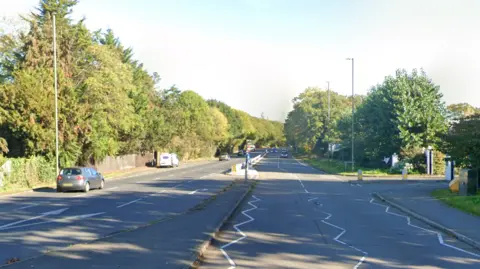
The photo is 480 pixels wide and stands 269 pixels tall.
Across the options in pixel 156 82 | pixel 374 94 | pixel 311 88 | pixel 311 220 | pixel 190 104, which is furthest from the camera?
pixel 311 88

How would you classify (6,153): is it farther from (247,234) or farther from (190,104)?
(190,104)

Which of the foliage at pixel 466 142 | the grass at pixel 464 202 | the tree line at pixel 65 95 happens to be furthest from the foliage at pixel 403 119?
the tree line at pixel 65 95

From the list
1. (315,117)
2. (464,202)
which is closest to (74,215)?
(464,202)

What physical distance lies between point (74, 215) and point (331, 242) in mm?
9329

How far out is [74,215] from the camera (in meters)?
17.8

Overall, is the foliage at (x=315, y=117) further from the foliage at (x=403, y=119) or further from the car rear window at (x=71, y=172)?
the car rear window at (x=71, y=172)

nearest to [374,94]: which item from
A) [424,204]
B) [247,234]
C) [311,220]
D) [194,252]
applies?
[424,204]

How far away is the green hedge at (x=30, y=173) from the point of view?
31.1 m

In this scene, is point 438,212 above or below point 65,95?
below

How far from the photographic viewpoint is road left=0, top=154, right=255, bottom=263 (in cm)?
1238

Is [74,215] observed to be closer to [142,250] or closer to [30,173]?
[142,250]

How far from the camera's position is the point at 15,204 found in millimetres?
22016

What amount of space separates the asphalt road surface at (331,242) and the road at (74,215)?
3295 mm

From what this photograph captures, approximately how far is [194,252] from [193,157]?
90.0m
